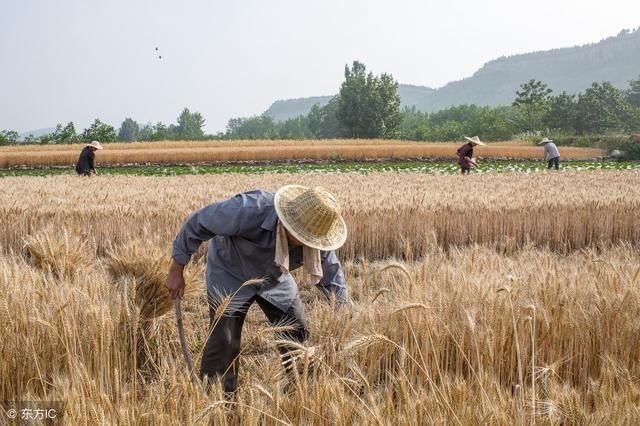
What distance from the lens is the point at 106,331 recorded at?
3.28 m

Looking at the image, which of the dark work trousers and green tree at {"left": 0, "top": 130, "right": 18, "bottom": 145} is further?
green tree at {"left": 0, "top": 130, "right": 18, "bottom": 145}

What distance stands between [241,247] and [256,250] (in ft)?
0.31

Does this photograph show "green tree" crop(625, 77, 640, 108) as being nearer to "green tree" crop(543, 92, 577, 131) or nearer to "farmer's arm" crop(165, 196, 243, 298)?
"green tree" crop(543, 92, 577, 131)

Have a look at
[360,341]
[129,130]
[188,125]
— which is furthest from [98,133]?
[129,130]

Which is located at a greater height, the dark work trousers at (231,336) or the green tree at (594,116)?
the green tree at (594,116)

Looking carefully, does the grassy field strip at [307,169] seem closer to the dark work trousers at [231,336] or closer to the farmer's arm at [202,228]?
the dark work trousers at [231,336]

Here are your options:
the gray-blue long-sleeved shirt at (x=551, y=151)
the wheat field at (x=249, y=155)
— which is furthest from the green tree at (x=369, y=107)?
the gray-blue long-sleeved shirt at (x=551, y=151)

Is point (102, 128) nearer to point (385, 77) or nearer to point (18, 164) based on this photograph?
point (18, 164)

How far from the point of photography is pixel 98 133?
50.6 m

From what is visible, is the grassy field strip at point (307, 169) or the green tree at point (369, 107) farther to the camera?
the green tree at point (369, 107)

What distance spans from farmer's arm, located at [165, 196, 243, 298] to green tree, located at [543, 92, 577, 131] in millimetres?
63218

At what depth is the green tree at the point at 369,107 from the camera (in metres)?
66.8

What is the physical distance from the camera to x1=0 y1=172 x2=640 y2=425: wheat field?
94.0 inches

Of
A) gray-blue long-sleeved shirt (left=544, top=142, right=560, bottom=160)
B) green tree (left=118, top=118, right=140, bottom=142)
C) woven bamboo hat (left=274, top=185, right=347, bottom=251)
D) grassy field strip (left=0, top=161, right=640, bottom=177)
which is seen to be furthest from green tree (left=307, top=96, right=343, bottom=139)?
woven bamboo hat (left=274, top=185, right=347, bottom=251)
